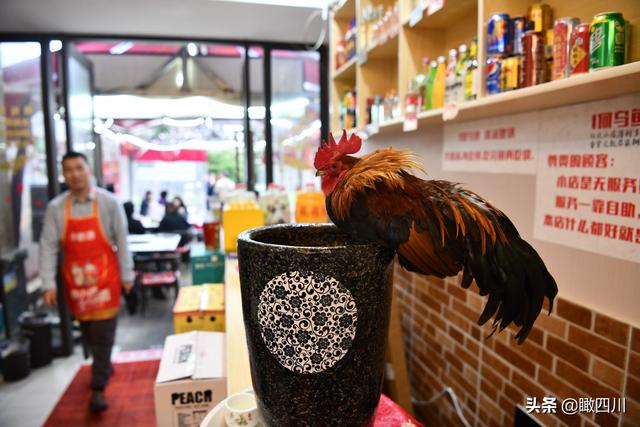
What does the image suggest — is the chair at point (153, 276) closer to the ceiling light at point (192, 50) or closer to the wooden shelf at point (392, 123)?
the ceiling light at point (192, 50)

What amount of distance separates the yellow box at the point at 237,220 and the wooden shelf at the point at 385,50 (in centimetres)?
121

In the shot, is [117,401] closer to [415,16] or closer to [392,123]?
[392,123]

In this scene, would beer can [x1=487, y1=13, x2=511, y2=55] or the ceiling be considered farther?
the ceiling

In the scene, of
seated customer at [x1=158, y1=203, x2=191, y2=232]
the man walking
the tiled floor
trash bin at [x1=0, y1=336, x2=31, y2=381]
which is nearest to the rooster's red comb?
the man walking

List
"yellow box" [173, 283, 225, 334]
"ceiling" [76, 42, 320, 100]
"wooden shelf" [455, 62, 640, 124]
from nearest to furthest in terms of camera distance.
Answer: "wooden shelf" [455, 62, 640, 124]
"yellow box" [173, 283, 225, 334]
"ceiling" [76, 42, 320, 100]

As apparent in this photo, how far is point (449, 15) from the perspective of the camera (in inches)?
71.1

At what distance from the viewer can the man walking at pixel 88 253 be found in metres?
2.83

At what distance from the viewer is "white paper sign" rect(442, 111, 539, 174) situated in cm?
151

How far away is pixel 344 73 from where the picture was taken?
298cm

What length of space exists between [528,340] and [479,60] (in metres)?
0.95

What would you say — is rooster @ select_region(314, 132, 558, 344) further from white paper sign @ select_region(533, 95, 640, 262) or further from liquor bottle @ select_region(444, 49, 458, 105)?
liquor bottle @ select_region(444, 49, 458, 105)

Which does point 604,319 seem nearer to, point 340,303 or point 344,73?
point 340,303

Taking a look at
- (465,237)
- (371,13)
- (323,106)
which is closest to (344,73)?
(371,13)

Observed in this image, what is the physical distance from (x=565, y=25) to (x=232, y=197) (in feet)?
7.42
